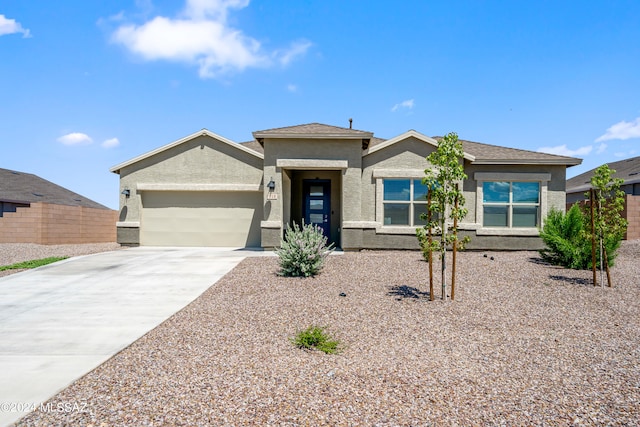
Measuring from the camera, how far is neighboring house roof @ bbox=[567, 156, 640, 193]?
21766mm

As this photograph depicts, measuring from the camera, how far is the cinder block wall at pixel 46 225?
57.7 feet

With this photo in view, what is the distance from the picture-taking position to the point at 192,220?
15414 millimetres

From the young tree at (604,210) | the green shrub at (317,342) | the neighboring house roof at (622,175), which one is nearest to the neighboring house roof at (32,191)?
the green shrub at (317,342)

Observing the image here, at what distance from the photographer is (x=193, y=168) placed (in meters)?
15.2

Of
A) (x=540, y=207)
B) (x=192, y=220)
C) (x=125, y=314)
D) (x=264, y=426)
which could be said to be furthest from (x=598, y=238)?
(x=192, y=220)

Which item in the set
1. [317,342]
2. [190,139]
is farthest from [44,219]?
[317,342]

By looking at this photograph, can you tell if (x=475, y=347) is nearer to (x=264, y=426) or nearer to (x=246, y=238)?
(x=264, y=426)

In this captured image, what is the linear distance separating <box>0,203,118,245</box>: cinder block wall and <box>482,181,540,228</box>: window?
18.3m

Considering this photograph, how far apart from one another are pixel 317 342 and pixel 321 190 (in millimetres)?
10013

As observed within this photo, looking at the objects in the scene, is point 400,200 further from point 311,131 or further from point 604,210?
point 604,210

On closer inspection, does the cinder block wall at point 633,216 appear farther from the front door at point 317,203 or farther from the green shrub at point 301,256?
the green shrub at point 301,256

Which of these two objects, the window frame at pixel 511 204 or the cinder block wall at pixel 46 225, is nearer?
the window frame at pixel 511 204

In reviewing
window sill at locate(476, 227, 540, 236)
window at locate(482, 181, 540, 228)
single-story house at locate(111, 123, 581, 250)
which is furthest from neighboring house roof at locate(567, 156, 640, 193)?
window sill at locate(476, 227, 540, 236)

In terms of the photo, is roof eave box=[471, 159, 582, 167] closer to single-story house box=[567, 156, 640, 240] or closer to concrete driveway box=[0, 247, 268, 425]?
single-story house box=[567, 156, 640, 240]
